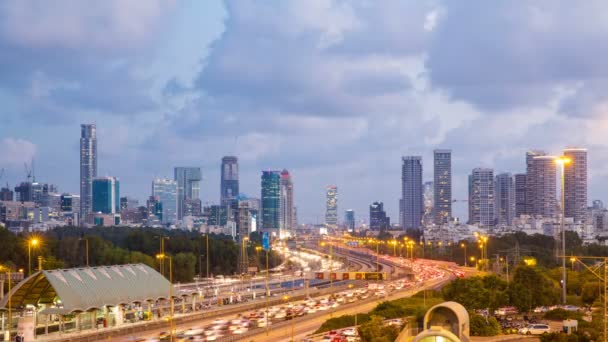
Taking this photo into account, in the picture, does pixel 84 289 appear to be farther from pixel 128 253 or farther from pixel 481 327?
pixel 128 253

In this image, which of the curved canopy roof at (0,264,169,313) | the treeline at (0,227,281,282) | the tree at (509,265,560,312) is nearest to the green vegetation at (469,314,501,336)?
the tree at (509,265,560,312)

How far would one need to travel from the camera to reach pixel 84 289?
50.5 meters

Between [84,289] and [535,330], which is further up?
[84,289]

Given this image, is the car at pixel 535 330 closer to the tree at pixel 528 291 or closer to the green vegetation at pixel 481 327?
the green vegetation at pixel 481 327

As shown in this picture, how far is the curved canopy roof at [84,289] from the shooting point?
49.0 metres

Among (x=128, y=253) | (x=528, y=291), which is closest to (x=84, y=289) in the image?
(x=528, y=291)

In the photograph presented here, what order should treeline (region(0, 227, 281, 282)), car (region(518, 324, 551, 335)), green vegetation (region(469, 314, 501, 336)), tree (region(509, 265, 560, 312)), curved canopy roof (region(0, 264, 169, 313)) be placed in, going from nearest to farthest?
1. green vegetation (region(469, 314, 501, 336))
2. car (region(518, 324, 551, 335))
3. curved canopy roof (region(0, 264, 169, 313))
4. tree (region(509, 265, 560, 312))
5. treeline (region(0, 227, 281, 282))

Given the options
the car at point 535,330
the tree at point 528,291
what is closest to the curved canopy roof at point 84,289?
the tree at point 528,291

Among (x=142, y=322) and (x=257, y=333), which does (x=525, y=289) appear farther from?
(x=142, y=322)

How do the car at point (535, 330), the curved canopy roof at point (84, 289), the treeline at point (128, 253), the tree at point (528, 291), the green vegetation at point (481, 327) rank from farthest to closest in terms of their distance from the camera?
1. the treeline at point (128, 253)
2. the tree at point (528, 291)
3. the curved canopy roof at point (84, 289)
4. the car at point (535, 330)
5. the green vegetation at point (481, 327)

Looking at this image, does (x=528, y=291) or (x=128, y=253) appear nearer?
(x=528, y=291)

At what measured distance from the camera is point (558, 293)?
62312 mm

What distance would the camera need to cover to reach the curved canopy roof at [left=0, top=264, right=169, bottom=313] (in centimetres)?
4903

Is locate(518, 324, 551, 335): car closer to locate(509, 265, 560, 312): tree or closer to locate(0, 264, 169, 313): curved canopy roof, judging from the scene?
locate(509, 265, 560, 312): tree
